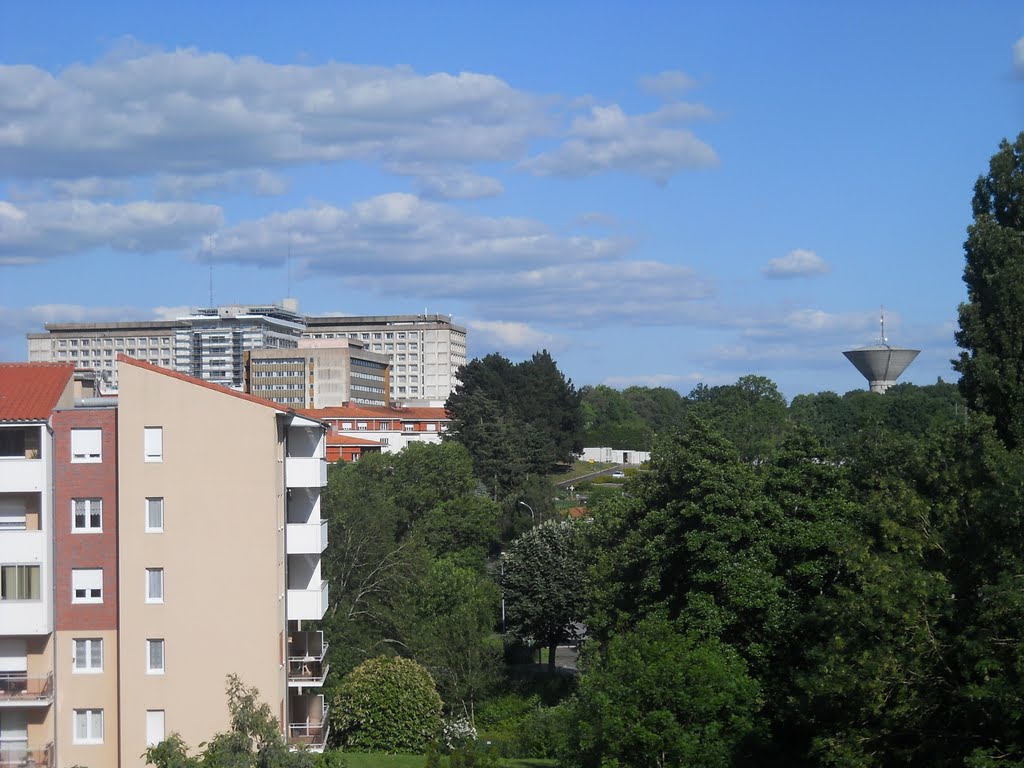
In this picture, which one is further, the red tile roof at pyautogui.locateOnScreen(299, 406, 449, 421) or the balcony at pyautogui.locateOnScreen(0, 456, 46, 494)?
the red tile roof at pyautogui.locateOnScreen(299, 406, 449, 421)

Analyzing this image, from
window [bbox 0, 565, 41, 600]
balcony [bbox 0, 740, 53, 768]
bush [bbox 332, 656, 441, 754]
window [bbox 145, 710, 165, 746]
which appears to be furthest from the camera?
bush [bbox 332, 656, 441, 754]

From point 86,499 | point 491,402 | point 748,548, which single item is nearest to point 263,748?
point 86,499

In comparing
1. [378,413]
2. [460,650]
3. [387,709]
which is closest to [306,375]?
[378,413]

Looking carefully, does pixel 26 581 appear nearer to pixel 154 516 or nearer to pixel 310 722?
pixel 154 516

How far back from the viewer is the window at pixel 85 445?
3188cm

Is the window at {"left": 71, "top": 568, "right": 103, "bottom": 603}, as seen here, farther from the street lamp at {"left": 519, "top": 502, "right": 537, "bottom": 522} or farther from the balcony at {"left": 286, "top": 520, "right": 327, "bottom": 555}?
the street lamp at {"left": 519, "top": 502, "right": 537, "bottom": 522}

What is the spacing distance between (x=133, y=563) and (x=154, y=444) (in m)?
3.14

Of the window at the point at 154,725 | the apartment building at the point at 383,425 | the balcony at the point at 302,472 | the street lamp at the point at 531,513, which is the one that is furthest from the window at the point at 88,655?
the apartment building at the point at 383,425

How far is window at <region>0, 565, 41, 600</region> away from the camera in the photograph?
3081cm

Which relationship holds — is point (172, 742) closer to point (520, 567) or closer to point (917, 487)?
point (917, 487)

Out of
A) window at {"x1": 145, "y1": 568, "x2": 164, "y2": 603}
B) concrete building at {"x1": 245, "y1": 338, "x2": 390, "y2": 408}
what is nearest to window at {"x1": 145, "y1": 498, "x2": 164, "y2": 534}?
window at {"x1": 145, "y1": 568, "x2": 164, "y2": 603}

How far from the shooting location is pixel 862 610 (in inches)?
920

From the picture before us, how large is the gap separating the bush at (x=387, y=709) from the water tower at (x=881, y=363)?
346 feet

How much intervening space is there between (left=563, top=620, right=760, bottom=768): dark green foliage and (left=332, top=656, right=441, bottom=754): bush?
45.2ft
